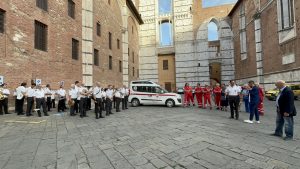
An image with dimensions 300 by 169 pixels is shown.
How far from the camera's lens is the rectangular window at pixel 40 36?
12.5 m

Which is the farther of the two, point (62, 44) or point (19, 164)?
point (62, 44)

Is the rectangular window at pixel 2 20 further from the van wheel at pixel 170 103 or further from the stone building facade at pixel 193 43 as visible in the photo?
the stone building facade at pixel 193 43

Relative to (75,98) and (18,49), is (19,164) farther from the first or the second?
(18,49)

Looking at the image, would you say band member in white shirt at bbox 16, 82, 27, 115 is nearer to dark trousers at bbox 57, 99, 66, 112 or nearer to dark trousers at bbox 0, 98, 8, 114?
dark trousers at bbox 0, 98, 8, 114

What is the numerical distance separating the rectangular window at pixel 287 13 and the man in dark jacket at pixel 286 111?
1784 cm

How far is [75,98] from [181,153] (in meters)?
8.11

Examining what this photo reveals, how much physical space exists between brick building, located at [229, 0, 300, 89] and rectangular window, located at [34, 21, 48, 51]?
20901mm

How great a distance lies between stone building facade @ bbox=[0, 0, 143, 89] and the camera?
1071 cm

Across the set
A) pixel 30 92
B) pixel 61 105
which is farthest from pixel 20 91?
pixel 61 105

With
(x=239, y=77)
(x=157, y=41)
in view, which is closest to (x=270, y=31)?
(x=239, y=77)

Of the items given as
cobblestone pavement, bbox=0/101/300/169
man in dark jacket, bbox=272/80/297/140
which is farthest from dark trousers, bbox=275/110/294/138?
cobblestone pavement, bbox=0/101/300/169

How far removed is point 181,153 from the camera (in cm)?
431

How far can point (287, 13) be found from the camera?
65.3 feet

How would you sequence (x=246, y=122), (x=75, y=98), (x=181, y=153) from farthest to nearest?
(x=75, y=98) → (x=246, y=122) → (x=181, y=153)
